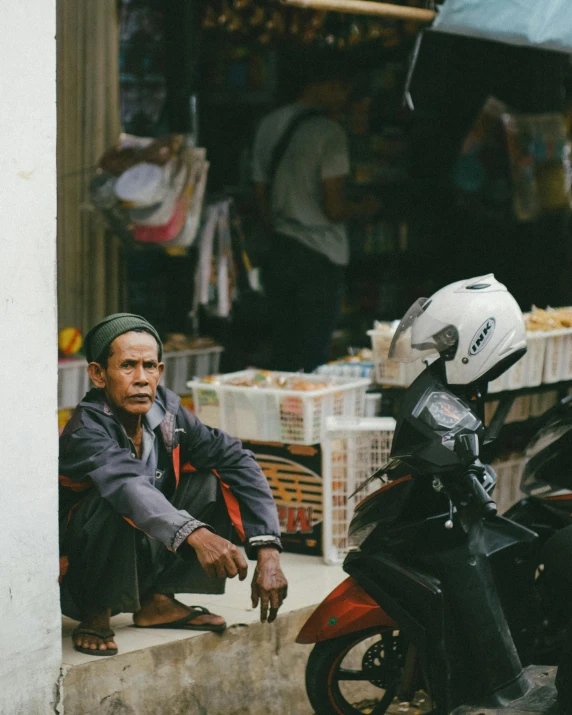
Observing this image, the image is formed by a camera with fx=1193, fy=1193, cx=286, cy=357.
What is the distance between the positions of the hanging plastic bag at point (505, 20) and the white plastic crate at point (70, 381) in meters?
2.84

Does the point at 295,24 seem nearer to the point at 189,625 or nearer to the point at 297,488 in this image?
the point at 297,488

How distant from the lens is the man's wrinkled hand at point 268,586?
4066 mm

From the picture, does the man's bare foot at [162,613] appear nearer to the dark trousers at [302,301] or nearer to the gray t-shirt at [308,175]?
the dark trousers at [302,301]

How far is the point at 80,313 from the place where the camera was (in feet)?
24.5

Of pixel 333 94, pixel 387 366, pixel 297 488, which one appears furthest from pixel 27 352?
pixel 333 94

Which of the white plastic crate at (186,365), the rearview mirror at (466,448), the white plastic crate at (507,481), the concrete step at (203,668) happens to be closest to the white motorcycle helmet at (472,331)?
the rearview mirror at (466,448)

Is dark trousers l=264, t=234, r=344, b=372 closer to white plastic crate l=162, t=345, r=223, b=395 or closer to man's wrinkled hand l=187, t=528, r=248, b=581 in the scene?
white plastic crate l=162, t=345, r=223, b=395

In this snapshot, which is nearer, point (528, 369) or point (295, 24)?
point (528, 369)

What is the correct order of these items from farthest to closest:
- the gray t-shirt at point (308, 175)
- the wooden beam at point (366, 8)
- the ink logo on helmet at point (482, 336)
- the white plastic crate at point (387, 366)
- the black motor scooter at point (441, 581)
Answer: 1. the gray t-shirt at point (308, 175)
2. the white plastic crate at point (387, 366)
3. the wooden beam at point (366, 8)
4. the ink logo on helmet at point (482, 336)
5. the black motor scooter at point (441, 581)

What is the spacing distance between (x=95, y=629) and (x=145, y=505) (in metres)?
0.58

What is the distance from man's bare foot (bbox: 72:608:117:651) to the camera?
4.12 metres

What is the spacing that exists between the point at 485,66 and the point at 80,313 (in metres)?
3.78

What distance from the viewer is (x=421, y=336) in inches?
157

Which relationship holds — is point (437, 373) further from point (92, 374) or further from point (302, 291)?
point (302, 291)
